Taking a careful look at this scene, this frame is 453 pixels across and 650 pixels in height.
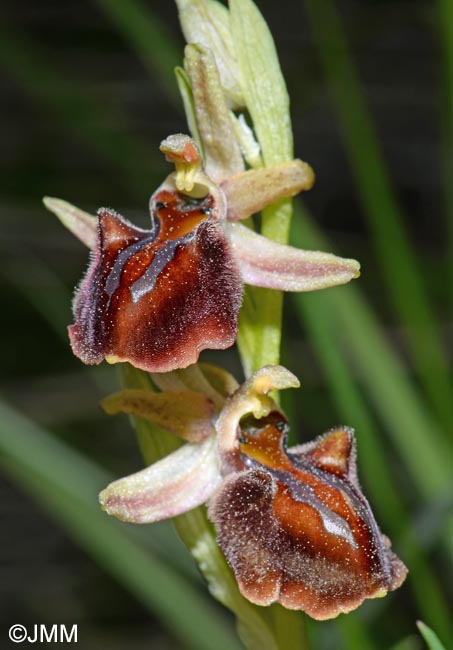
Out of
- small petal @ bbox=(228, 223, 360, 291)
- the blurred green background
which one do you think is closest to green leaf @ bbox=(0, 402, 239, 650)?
the blurred green background

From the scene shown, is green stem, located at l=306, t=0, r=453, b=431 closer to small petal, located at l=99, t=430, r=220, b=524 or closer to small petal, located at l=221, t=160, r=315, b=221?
small petal, located at l=221, t=160, r=315, b=221

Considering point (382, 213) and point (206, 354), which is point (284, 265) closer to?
point (382, 213)

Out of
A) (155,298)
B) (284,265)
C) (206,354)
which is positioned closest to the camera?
(155,298)

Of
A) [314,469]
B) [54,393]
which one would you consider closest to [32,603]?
[54,393]

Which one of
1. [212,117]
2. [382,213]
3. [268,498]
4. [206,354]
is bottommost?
[206,354]

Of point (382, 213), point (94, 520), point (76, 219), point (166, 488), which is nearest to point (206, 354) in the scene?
point (382, 213)

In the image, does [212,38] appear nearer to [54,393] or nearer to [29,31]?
[54,393]
